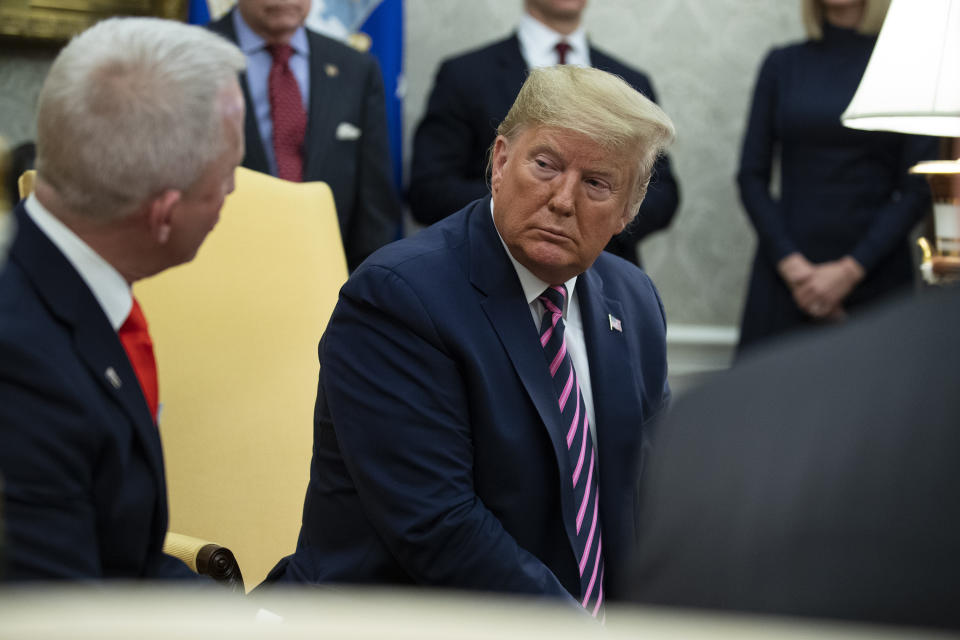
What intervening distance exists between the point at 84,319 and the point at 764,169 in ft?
9.98

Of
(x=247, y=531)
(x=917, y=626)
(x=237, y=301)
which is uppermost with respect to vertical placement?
(x=917, y=626)

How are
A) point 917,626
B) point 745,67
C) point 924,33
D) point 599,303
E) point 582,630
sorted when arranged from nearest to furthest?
point 582,630, point 917,626, point 599,303, point 924,33, point 745,67

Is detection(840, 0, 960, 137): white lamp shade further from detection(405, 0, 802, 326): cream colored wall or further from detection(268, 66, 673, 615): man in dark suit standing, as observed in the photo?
detection(405, 0, 802, 326): cream colored wall

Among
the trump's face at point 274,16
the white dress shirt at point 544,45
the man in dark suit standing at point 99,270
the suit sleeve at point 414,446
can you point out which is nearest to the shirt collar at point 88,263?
the man in dark suit standing at point 99,270

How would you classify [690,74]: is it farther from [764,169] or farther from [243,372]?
[243,372]

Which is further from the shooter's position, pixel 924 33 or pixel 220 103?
pixel 924 33

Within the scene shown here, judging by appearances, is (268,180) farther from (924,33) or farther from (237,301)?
(924,33)

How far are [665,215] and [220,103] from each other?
7.97 feet

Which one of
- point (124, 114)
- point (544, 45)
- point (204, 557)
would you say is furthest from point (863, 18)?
point (124, 114)

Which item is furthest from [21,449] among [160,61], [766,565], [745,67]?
[745,67]

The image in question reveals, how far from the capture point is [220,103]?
1.39 m

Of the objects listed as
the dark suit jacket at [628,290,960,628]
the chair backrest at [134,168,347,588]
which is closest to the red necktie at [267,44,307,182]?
the chair backrest at [134,168,347,588]

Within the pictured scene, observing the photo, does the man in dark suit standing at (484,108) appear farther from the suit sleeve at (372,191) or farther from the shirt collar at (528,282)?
the shirt collar at (528,282)

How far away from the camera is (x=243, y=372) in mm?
2256
